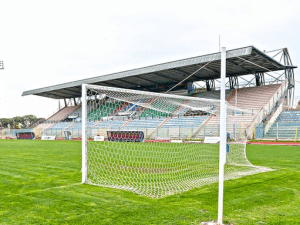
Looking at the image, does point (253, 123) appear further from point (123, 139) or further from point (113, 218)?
point (113, 218)

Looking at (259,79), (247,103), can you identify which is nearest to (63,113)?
(247,103)

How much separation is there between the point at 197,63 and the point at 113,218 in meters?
22.3

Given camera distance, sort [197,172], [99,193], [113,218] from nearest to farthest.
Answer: [113,218]
[99,193]
[197,172]

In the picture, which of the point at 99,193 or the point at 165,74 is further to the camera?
the point at 165,74

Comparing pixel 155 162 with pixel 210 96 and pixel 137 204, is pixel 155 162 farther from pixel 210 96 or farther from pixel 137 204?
pixel 210 96

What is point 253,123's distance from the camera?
24.4 metres

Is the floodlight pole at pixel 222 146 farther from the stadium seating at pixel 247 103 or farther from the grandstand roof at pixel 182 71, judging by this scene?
the stadium seating at pixel 247 103

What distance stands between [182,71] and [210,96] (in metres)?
5.66

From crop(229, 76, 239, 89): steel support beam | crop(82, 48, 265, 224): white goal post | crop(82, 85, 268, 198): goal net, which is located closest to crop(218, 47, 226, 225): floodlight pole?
crop(82, 48, 265, 224): white goal post

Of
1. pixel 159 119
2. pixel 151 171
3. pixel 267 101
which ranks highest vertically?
pixel 267 101

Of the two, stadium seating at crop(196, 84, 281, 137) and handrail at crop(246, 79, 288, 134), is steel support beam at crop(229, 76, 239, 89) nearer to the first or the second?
stadium seating at crop(196, 84, 281, 137)

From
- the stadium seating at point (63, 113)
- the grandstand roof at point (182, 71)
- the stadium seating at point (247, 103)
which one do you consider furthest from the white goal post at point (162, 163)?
the stadium seating at point (63, 113)

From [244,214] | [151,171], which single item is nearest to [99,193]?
[244,214]

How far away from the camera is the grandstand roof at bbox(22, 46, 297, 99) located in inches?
928
